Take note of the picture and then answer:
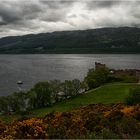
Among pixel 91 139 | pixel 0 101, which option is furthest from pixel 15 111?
pixel 91 139

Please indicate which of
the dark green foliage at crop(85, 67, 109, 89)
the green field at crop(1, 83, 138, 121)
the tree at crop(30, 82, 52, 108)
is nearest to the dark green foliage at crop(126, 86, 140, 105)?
the green field at crop(1, 83, 138, 121)

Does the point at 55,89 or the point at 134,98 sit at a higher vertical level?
the point at 134,98

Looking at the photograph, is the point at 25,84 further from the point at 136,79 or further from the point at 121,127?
the point at 121,127

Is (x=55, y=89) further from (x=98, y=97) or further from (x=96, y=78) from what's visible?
(x=96, y=78)

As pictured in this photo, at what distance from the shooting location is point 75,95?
103 meters

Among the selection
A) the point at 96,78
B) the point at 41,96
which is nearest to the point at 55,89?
the point at 41,96

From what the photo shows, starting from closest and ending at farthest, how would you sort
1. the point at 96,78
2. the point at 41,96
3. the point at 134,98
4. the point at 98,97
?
the point at 134,98
the point at 98,97
the point at 41,96
the point at 96,78

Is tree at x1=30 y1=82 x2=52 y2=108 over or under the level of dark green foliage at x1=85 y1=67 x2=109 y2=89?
under

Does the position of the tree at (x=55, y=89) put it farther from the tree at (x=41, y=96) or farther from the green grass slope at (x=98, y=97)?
the green grass slope at (x=98, y=97)

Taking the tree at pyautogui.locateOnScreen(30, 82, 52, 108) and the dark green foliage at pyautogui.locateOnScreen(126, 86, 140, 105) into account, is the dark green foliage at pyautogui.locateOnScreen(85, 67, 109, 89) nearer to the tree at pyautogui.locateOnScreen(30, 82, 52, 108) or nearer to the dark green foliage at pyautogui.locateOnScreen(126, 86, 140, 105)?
the tree at pyautogui.locateOnScreen(30, 82, 52, 108)

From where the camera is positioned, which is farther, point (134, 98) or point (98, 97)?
point (98, 97)

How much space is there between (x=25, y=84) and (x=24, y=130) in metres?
156

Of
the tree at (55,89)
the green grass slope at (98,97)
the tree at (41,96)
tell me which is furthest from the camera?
the tree at (55,89)

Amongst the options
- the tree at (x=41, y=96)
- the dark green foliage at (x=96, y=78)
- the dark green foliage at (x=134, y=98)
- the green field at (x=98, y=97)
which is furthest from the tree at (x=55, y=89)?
the dark green foliage at (x=134, y=98)
